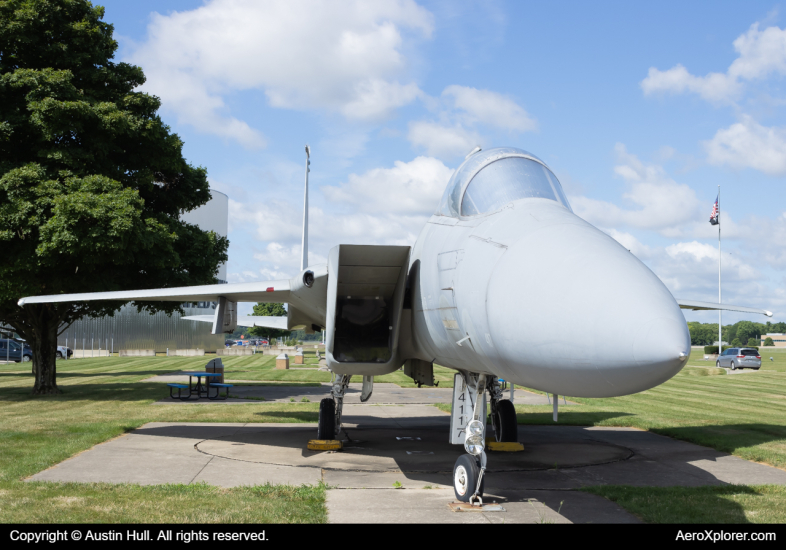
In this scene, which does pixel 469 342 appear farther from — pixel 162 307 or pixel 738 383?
pixel 738 383

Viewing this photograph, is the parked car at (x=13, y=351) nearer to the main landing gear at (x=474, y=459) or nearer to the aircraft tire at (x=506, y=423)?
the aircraft tire at (x=506, y=423)

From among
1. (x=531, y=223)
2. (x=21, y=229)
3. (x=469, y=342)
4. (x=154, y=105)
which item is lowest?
(x=469, y=342)

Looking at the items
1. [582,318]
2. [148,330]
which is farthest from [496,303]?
[148,330]

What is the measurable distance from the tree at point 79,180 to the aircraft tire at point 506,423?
9670 mm

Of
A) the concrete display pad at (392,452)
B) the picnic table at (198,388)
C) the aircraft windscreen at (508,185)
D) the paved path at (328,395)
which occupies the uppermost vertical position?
the aircraft windscreen at (508,185)

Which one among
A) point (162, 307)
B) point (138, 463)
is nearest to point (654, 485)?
point (138, 463)

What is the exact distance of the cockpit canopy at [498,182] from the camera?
5.73 meters

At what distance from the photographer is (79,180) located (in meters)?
15.2

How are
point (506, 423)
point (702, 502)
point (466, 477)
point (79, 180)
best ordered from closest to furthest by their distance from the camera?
point (466, 477)
point (702, 502)
point (506, 423)
point (79, 180)

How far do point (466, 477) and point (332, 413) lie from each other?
433cm

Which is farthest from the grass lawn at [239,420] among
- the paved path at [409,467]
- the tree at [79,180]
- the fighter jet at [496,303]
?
the tree at [79,180]

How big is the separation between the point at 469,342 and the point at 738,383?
86.8 feet

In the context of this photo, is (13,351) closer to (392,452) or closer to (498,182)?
(392,452)

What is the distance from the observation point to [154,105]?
17672 millimetres
